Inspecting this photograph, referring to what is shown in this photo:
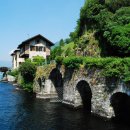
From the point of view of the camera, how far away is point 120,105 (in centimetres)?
3878

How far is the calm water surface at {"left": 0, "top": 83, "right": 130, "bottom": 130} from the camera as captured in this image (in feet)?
112

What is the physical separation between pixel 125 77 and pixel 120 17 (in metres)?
15.4

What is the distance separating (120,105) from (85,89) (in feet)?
29.5

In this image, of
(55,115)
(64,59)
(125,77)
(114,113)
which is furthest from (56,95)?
(125,77)

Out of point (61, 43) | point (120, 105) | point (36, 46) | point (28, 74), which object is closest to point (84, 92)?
point (120, 105)

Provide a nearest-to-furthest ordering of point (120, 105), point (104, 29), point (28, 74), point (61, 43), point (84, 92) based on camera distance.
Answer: point (120, 105) < point (84, 92) < point (104, 29) < point (28, 74) < point (61, 43)

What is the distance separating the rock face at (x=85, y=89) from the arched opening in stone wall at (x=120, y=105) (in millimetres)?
630

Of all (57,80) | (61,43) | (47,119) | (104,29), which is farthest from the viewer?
(61,43)

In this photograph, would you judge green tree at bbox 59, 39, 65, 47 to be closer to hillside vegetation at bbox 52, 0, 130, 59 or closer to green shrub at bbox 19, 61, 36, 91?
hillside vegetation at bbox 52, 0, 130, 59

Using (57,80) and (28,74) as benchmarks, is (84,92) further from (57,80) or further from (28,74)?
(28,74)

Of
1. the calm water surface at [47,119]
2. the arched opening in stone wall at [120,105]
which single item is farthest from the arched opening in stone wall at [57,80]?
the arched opening in stone wall at [120,105]

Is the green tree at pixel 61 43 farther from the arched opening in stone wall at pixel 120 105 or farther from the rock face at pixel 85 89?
the arched opening in stone wall at pixel 120 105

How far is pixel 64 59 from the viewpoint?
4900cm

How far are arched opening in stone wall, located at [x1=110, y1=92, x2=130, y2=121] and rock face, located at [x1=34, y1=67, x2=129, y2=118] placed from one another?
0.63 m
